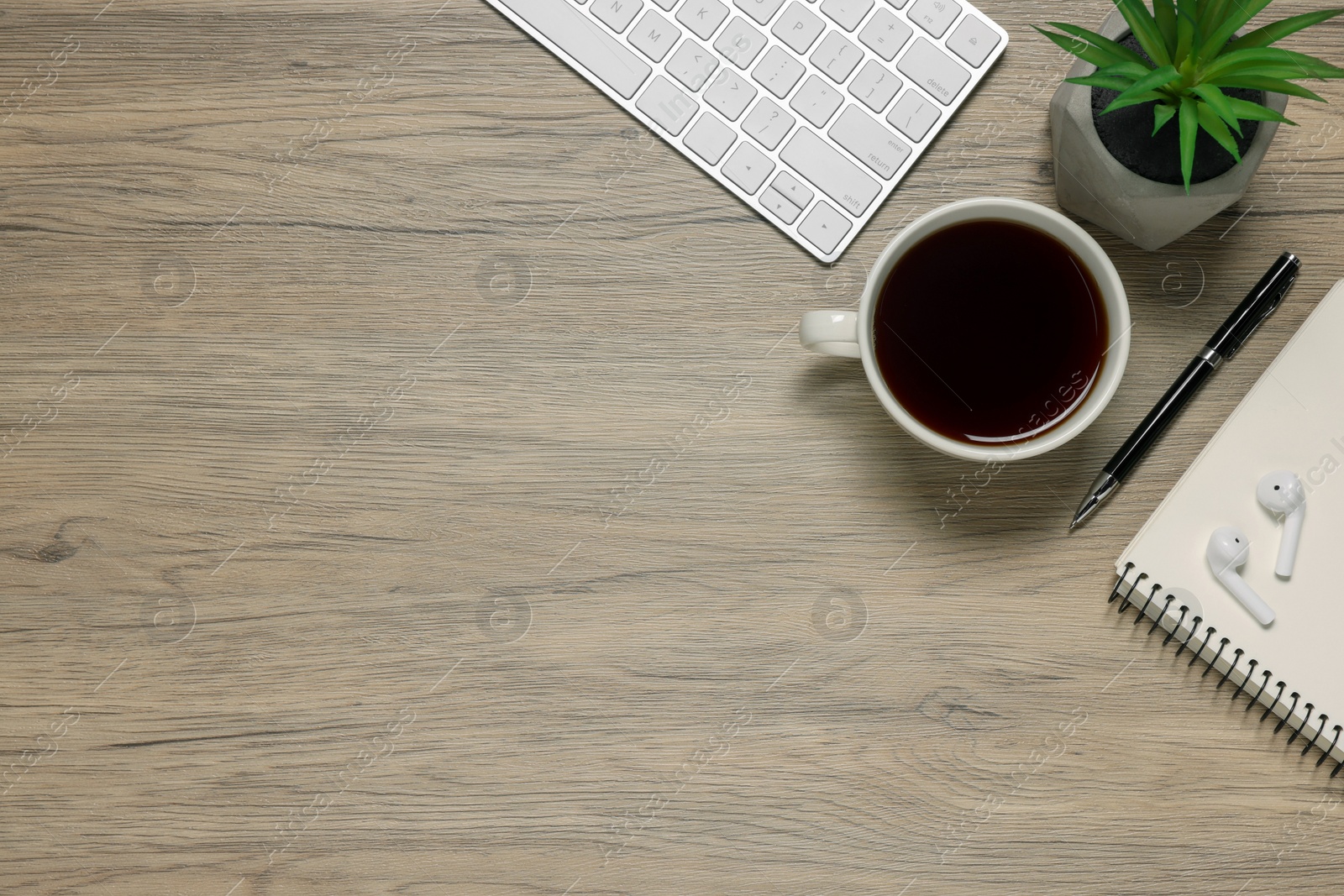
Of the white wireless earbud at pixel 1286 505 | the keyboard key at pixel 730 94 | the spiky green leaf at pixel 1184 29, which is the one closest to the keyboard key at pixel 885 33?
the keyboard key at pixel 730 94

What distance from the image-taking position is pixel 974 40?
0.77m

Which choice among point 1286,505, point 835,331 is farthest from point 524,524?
point 1286,505

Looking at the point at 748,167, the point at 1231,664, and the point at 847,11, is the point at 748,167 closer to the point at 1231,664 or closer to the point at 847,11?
the point at 847,11

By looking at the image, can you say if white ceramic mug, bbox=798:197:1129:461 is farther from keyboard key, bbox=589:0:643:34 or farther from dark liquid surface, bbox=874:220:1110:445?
keyboard key, bbox=589:0:643:34

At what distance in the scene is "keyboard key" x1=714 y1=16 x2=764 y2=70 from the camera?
2.52 feet

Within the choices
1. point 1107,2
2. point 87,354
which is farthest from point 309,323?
point 1107,2

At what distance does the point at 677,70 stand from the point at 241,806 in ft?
2.43

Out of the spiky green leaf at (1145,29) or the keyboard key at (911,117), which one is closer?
the spiky green leaf at (1145,29)

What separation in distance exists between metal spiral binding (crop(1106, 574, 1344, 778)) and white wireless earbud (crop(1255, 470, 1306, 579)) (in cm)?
8

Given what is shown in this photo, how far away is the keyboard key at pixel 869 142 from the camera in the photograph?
762 millimetres

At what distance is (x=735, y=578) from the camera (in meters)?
0.78

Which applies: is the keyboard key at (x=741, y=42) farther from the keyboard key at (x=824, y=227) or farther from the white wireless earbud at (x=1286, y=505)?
the white wireless earbud at (x=1286, y=505)

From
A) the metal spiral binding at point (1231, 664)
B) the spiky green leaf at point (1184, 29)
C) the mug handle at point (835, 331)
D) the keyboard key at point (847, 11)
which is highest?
the spiky green leaf at point (1184, 29)

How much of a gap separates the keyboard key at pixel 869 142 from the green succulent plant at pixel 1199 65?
0.15 m
